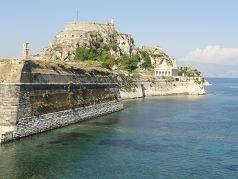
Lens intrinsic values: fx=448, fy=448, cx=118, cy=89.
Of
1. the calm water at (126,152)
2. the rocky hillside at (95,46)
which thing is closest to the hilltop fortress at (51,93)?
the calm water at (126,152)

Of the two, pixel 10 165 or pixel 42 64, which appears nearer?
pixel 10 165

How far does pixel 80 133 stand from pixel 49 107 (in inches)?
145

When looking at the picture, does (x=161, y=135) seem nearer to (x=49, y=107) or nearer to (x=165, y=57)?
(x=49, y=107)

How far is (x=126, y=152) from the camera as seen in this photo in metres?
32.3

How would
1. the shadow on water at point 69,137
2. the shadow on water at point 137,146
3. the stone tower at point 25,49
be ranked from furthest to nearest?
the stone tower at point 25,49, the shadow on water at point 69,137, the shadow on water at point 137,146

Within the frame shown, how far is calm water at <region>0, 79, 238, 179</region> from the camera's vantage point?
26.8m

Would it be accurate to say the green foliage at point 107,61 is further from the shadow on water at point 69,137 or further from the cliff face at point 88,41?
the shadow on water at point 69,137

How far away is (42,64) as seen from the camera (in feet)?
137

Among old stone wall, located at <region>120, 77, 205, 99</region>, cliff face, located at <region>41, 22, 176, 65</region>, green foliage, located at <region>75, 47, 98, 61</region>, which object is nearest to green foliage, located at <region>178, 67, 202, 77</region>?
cliff face, located at <region>41, 22, 176, 65</region>

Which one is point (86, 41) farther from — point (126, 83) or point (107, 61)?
point (126, 83)

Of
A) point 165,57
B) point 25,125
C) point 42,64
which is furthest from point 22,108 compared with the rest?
point 165,57

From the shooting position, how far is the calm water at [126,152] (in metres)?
26.8

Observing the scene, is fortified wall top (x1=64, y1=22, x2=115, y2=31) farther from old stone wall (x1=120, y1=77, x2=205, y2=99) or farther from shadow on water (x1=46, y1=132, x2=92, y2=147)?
shadow on water (x1=46, y1=132, x2=92, y2=147)

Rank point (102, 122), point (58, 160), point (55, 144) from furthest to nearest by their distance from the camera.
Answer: point (102, 122) < point (55, 144) < point (58, 160)
